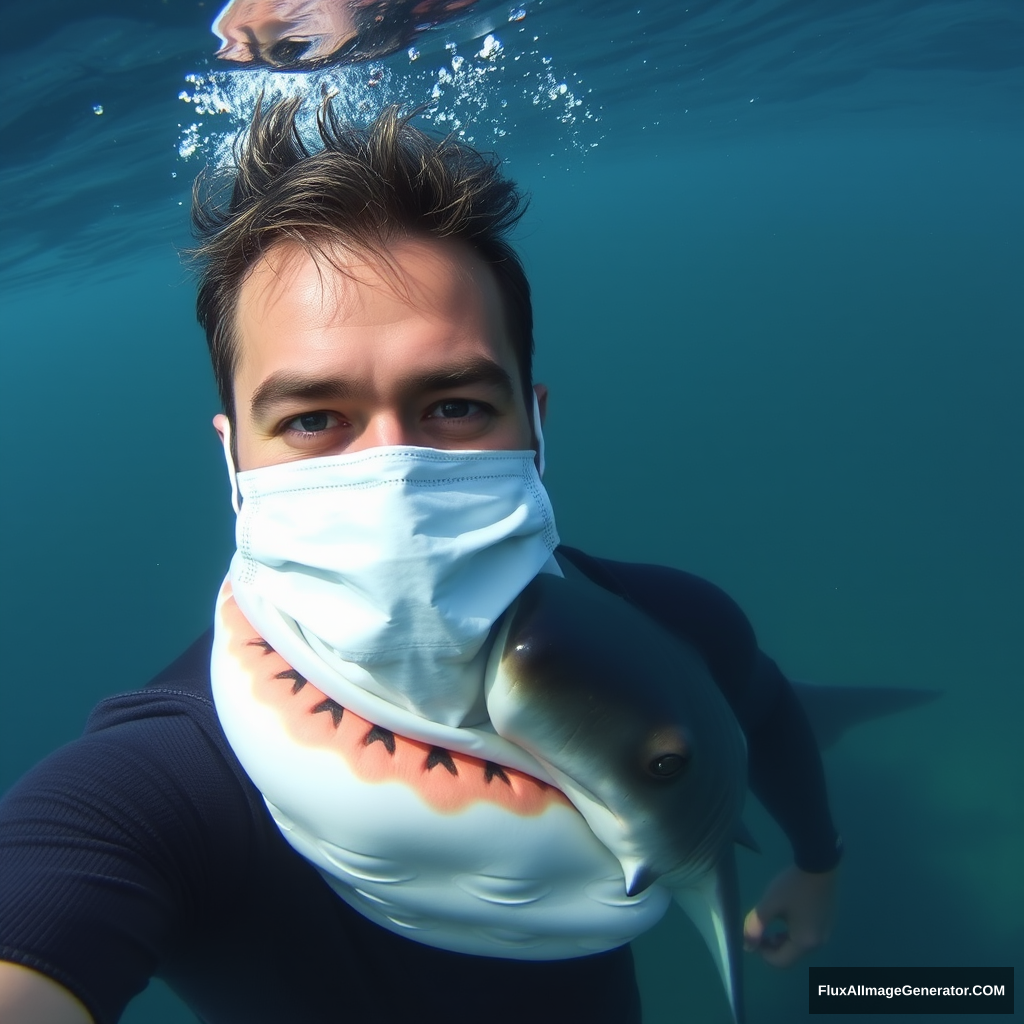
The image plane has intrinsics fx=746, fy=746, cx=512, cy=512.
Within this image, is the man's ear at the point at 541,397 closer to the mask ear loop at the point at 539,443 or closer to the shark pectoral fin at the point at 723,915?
the mask ear loop at the point at 539,443

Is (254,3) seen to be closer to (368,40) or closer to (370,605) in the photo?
(368,40)

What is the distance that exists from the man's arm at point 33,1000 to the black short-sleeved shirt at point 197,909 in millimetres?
15

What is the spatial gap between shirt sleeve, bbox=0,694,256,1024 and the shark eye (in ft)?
2.98

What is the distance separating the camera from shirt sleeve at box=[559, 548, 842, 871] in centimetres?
258

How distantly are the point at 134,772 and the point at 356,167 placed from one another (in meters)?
1.57

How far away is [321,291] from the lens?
5.75ft

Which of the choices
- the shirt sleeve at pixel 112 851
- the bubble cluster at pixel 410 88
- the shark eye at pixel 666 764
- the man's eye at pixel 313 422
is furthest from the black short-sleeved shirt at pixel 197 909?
the bubble cluster at pixel 410 88

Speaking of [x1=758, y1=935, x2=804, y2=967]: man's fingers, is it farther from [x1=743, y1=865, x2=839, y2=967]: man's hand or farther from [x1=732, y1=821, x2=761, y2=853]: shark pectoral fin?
[x1=732, y1=821, x2=761, y2=853]: shark pectoral fin

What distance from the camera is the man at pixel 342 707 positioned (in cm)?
142

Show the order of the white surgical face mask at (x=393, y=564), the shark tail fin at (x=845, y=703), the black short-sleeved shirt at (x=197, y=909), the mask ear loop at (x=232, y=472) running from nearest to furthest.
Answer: the black short-sleeved shirt at (x=197, y=909)
the white surgical face mask at (x=393, y=564)
the mask ear loop at (x=232, y=472)
the shark tail fin at (x=845, y=703)

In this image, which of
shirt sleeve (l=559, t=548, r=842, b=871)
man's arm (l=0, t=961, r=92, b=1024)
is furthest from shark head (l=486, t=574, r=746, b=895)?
man's arm (l=0, t=961, r=92, b=1024)

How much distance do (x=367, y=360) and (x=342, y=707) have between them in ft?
2.46

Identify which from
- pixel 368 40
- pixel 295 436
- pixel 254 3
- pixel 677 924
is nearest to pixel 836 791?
pixel 677 924

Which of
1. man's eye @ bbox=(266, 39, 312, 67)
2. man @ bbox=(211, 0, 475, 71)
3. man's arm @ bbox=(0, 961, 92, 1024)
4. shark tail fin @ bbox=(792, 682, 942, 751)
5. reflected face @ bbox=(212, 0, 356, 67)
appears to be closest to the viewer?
man's arm @ bbox=(0, 961, 92, 1024)
